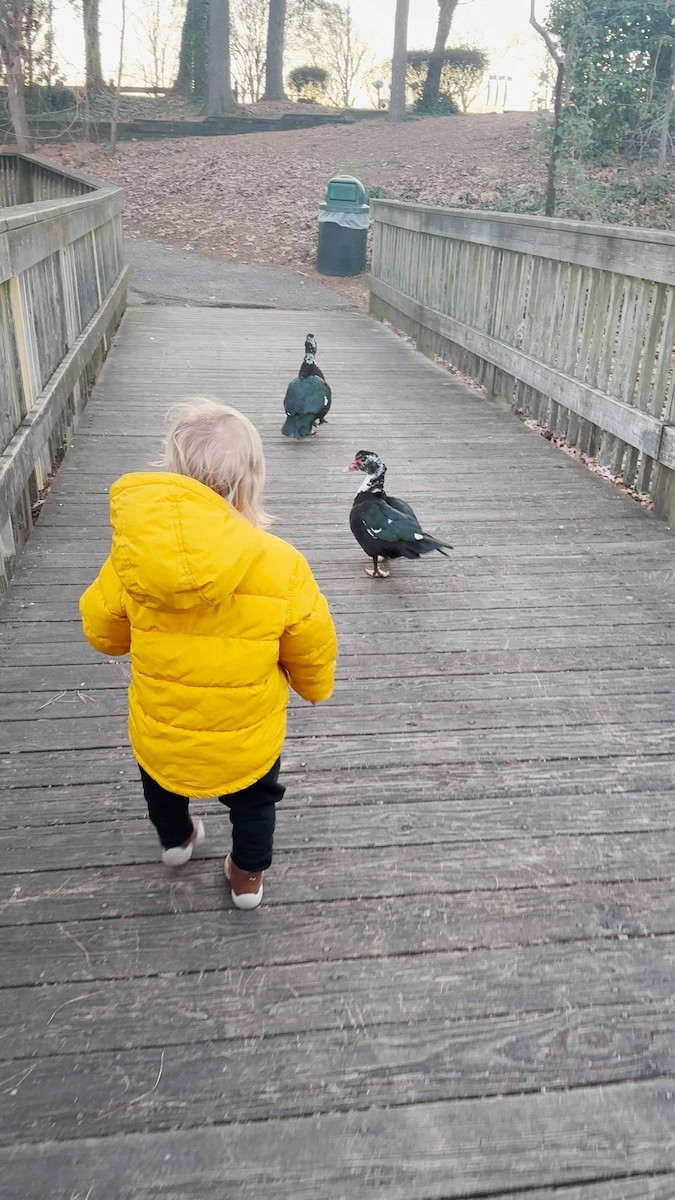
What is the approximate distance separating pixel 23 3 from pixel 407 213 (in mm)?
11898

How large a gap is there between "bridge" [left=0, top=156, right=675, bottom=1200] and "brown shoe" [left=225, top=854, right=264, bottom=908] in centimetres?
4

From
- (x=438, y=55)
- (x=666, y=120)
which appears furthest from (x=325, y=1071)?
(x=438, y=55)

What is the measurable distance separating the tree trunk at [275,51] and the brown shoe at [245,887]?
31.7 metres

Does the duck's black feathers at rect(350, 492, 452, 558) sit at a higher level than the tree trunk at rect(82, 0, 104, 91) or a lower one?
lower

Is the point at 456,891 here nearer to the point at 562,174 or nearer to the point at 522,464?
the point at 522,464

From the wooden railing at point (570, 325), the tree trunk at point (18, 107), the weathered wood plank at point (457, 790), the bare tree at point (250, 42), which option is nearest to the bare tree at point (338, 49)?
the bare tree at point (250, 42)

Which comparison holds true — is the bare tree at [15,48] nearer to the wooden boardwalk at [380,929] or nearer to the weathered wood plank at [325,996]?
the wooden boardwalk at [380,929]

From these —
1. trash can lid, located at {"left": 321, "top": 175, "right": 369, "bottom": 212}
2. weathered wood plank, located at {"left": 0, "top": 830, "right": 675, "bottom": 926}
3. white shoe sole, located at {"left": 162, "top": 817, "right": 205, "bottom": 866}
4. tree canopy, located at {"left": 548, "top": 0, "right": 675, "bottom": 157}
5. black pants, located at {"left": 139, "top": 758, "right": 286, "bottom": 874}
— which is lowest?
weathered wood plank, located at {"left": 0, "top": 830, "right": 675, "bottom": 926}

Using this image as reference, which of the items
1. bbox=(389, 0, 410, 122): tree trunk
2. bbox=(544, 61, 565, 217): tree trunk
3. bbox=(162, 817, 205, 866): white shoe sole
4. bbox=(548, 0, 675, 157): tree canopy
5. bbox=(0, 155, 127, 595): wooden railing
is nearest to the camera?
bbox=(162, 817, 205, 866): white shoe sole

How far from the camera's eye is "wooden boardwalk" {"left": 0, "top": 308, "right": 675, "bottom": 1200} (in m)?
1.80

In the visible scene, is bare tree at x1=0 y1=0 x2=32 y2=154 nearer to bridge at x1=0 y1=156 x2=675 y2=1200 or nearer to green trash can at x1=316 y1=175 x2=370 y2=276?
green trash can at x1=316 y1=175 x2=370 y2=276

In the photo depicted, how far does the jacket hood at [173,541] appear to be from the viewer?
1.88m

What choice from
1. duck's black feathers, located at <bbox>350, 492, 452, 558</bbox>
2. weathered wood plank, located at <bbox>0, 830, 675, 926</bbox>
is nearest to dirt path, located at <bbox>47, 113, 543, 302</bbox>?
duck's black feathers, located at <bbox>350, 492, 452, 558</bbox>

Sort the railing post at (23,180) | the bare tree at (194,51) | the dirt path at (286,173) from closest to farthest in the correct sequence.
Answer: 1. the railing post at (23,180)
2. the dirt path at (286,173)
3. the bare tree at (194,51)
